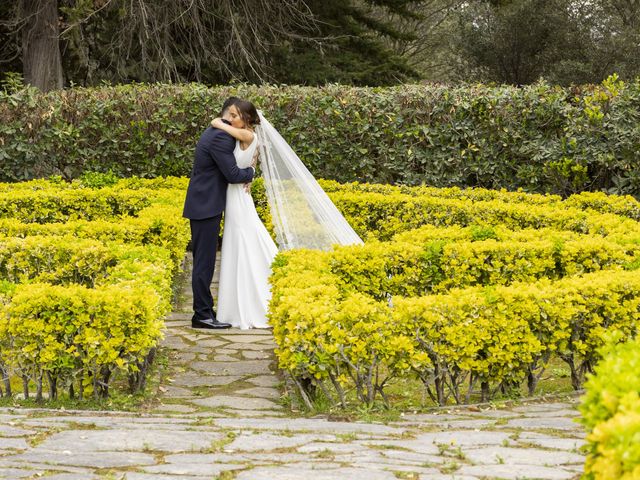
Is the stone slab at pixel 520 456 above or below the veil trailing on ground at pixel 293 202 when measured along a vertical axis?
below

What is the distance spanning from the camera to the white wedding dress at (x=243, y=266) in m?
8.16

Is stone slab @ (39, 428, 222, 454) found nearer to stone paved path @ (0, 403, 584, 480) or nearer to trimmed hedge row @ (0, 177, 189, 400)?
stone paved path @ (0, 403, 584, 480)

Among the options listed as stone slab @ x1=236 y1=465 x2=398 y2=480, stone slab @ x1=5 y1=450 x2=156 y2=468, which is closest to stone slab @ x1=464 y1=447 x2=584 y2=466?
stone slab @ x1=236 y1=465 x2=398 y2=480

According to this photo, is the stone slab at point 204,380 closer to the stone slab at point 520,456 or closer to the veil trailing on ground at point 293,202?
the veil trailing on ground at point 293,202

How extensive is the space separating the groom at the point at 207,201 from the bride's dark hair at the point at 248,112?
7 centimetres

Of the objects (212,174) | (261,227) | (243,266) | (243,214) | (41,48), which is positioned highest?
(41,48)

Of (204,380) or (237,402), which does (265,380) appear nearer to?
(204,380)

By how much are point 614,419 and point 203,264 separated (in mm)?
5860

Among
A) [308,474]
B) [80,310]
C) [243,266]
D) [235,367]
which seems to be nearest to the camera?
[308,474]

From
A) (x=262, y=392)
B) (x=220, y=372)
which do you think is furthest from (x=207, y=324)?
(x=262, y=392)

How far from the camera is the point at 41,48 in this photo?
16781mm

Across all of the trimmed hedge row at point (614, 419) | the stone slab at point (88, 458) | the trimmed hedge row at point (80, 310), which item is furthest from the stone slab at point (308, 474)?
the trimmed hedge row at point (80, 310)

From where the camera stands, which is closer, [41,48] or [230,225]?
[230,225]

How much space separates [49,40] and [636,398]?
15.9 metres
